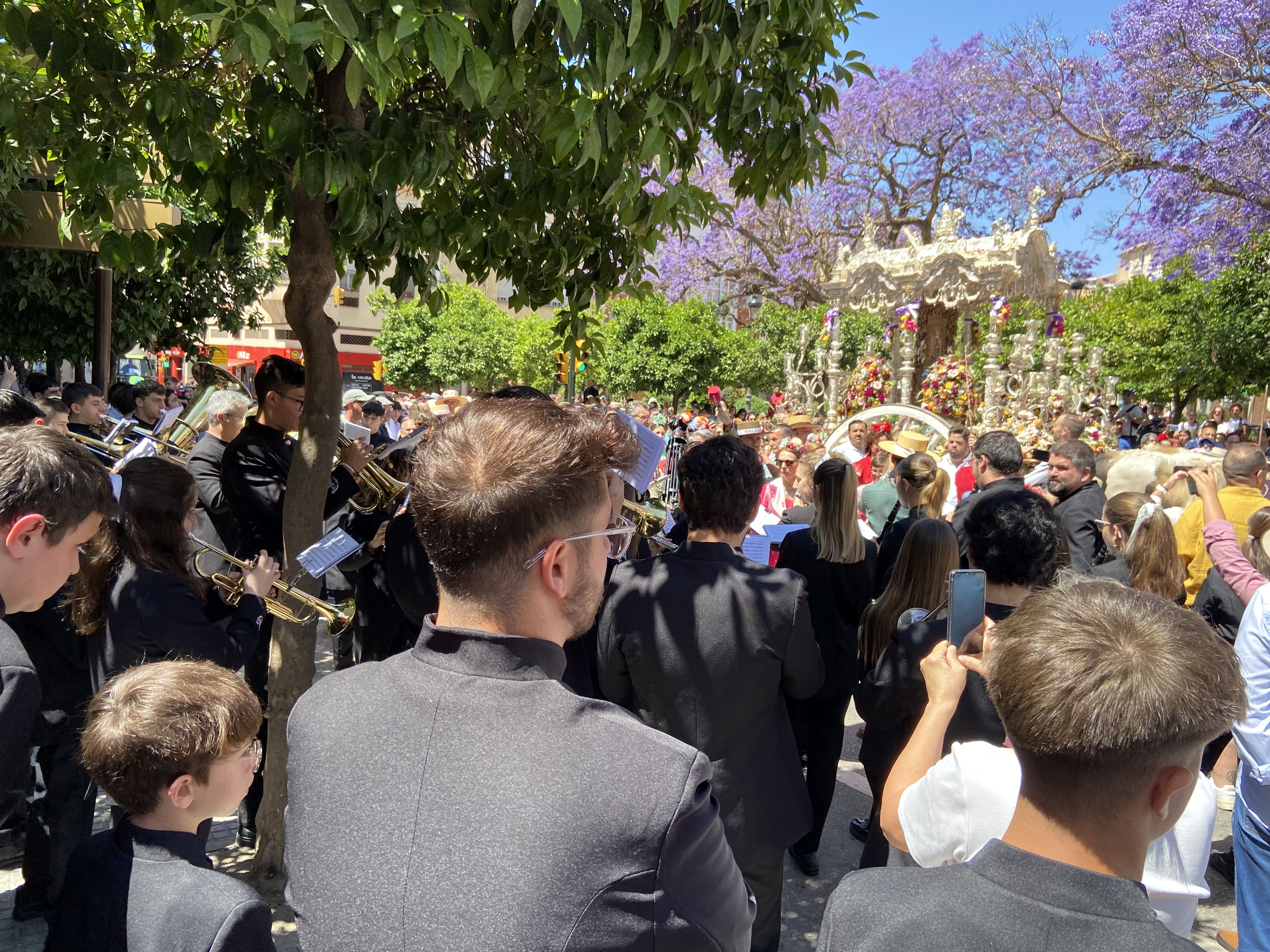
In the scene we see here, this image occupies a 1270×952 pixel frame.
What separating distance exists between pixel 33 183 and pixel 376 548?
289 inches

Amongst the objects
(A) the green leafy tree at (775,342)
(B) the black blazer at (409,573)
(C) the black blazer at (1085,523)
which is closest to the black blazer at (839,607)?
(B) the black blazer at (409,573)

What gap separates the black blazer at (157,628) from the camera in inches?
120

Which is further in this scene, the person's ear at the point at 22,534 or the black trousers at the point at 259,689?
the black trousers at the point at 259,689

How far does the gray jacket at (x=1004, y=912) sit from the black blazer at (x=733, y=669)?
152 centimetres

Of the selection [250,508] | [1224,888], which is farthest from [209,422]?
[1224,888]

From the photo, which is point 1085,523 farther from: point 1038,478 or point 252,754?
point 252,754

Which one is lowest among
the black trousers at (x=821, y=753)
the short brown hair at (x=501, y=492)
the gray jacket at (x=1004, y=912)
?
the black trousers at (x=821, y=753)

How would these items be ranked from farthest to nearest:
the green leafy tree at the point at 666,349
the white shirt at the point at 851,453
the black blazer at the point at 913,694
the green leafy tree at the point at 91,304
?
the green leafy tree at the point at 666,349 → the green leafy tree at the point at 91,304 → the white shirt at the point at 851,453 → the black blazer at the point at 913,694

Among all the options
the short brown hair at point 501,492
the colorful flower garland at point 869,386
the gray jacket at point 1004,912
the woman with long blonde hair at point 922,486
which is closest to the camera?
the gray jacket at point 1004,912

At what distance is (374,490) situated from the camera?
418 centimetres

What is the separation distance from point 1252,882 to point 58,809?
414 centimetres

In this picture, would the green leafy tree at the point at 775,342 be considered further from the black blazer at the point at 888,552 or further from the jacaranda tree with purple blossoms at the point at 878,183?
the black blazer at the point at 888,552

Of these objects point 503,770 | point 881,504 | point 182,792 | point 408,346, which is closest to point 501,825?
point 503,770

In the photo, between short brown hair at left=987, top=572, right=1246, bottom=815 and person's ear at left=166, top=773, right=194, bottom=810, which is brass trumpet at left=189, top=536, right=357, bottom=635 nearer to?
person's ear at left=166, top=773, right=194, bottom=810
